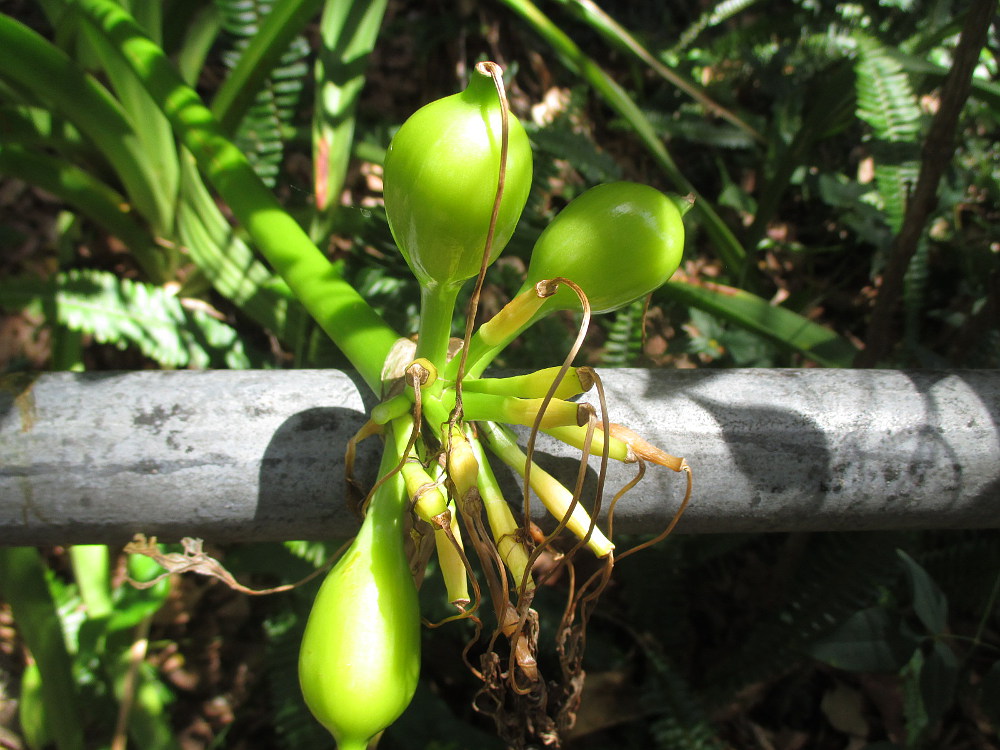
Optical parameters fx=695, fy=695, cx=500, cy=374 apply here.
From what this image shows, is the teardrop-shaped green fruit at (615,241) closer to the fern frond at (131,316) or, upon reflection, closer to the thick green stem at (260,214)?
the thick green stem at (260,214)

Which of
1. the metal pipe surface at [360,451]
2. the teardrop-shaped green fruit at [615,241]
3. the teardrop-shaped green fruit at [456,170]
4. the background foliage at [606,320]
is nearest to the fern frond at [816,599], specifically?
the background foliage at [606,320]

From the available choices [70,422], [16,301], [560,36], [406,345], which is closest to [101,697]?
[16,301]

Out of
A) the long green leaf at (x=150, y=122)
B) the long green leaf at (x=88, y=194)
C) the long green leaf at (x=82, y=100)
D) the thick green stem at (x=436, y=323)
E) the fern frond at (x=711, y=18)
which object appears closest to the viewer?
the thick green stem at (x=436, y=323)

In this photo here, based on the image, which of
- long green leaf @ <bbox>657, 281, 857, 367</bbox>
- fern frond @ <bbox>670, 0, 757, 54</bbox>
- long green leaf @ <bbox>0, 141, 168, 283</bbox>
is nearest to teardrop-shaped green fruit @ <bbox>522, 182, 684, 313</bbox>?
long green leaf @ <bbox>657, 281, 857, 367</bbox>

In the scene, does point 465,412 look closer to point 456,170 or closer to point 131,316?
point 456,170

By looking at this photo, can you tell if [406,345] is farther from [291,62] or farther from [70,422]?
[291,62]

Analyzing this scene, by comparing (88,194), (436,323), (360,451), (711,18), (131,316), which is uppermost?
(711,18)

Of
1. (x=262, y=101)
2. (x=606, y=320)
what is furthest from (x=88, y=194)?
(x=606, y=320)
